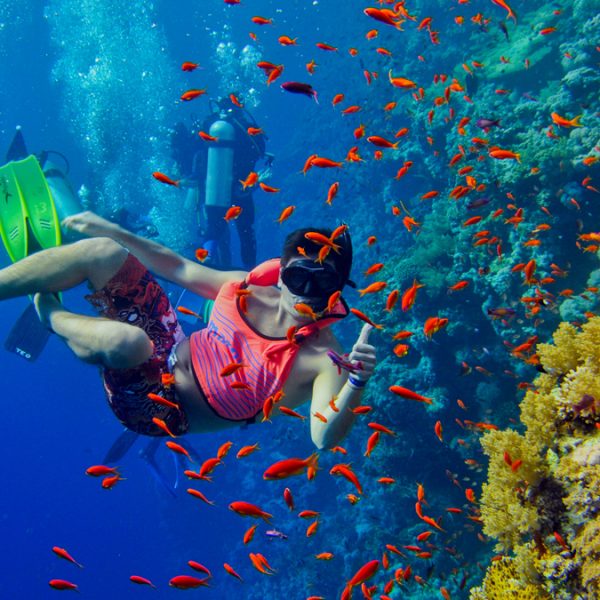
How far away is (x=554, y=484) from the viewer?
3018 millimetres

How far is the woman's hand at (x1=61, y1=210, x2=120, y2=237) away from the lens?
3.72m

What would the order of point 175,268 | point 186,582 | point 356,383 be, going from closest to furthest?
1. point 356,383
2. point 186,582
3. point 175,268

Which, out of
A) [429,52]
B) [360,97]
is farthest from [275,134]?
[429,52]

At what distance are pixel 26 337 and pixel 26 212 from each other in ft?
22.4

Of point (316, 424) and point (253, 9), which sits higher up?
point (253, 9)

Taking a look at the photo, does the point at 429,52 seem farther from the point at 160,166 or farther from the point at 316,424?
the point at 160,166

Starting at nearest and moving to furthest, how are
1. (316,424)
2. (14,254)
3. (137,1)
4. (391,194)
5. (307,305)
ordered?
(316,424) → (307,305) → (14,254) → (391,194) → (137,1)

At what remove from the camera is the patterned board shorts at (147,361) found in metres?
3.08

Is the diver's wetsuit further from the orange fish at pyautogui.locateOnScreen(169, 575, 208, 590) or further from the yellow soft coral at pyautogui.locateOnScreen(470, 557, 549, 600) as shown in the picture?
the yellow soft coral at pyautogui.locateOnScreen(470, 557, 549, 600)

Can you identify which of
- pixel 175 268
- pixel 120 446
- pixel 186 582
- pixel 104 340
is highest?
pixel 104 340

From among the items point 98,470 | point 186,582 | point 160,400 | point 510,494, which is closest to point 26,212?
point 160,400

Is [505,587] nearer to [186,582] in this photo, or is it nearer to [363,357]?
[363,357]

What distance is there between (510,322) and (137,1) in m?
48.3

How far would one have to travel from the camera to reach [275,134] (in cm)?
6875
